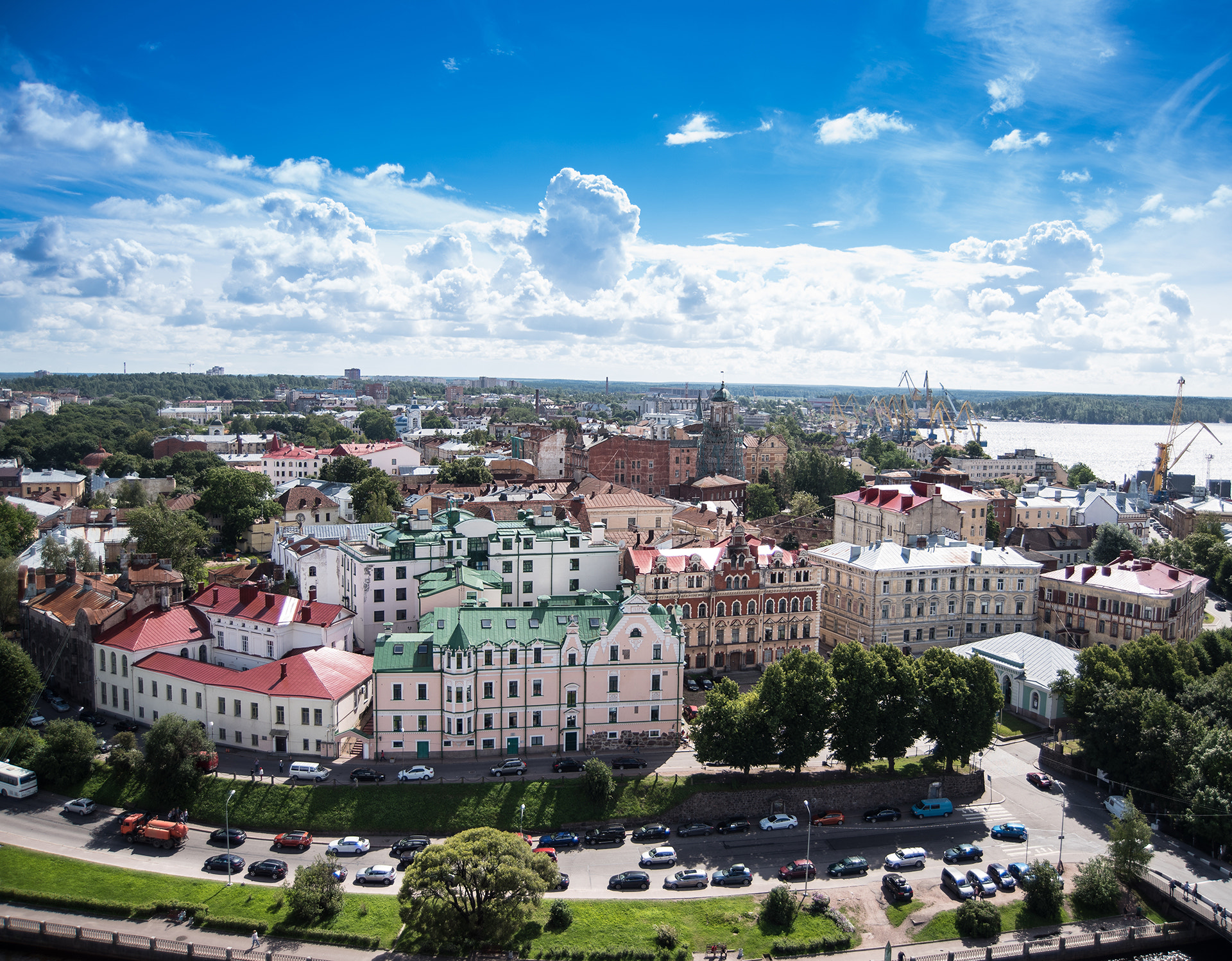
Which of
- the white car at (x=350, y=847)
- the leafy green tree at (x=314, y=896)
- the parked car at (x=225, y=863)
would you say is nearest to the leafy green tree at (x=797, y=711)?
the white car at (x=350, y=847)

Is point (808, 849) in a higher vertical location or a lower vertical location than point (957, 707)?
lower

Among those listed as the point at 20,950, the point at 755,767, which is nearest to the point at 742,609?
the point at 755,767

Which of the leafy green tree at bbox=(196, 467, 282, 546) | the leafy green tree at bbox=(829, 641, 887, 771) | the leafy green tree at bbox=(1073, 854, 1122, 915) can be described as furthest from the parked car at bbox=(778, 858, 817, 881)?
the leafy green tree at bbox=(196, 467, 282, 546)

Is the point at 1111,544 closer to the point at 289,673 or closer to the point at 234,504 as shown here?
the point at 289,673

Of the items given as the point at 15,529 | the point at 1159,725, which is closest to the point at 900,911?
the point at 1159,725

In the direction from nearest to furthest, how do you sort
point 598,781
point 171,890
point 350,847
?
point 171,890 < point 350,847 < point 598,781

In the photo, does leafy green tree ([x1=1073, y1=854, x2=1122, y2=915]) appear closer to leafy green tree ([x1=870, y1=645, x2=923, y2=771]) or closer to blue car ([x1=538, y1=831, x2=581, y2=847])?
leafy green tree ([x1=870, y1=645, x2=923, y2=771])

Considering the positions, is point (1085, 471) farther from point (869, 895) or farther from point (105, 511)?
point (105, 511)
